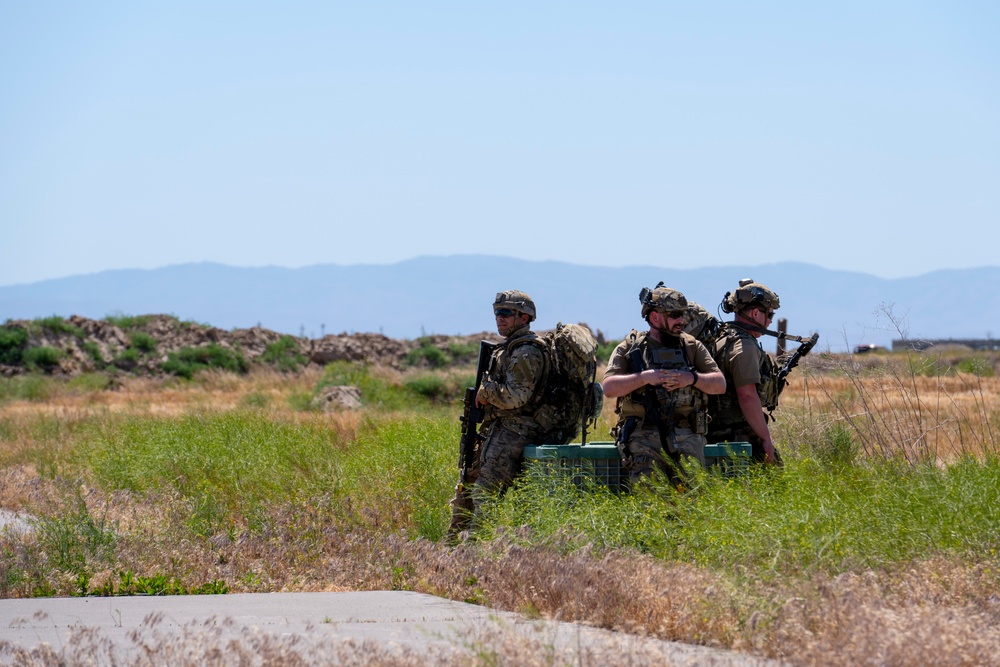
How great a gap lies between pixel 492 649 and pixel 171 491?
6068 millimetres

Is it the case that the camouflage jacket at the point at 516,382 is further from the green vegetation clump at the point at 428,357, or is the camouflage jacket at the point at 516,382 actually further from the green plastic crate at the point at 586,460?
the green vegetation clump at the point at 428,357

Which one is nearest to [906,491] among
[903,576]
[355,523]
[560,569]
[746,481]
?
[746,481]

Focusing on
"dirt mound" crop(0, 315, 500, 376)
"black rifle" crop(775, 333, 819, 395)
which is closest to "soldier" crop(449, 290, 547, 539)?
→ "black rifle" crop(775, 333, 819, 395)

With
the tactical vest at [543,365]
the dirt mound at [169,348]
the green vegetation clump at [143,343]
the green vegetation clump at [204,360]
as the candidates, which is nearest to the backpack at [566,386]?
the tactical vest at [543,365]

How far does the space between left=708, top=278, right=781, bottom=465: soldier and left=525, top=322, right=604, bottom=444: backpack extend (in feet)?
2.63

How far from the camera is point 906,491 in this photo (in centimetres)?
682

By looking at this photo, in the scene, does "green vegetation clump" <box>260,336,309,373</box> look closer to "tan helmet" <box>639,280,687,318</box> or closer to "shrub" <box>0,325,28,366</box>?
"shrub" <box>0,325,28,366</box>

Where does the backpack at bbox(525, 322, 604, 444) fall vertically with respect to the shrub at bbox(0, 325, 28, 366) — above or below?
Result: above

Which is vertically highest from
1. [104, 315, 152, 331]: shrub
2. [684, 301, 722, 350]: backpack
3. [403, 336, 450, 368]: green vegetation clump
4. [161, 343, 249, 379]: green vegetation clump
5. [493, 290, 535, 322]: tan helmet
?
[493, 290, 535, 322]: tan helmet

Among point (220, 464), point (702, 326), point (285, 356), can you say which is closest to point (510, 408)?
point (702, 326)

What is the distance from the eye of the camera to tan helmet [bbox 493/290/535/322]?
8211 millimetres

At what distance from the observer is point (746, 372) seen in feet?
26.0

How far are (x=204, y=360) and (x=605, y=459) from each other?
32765 millimetres

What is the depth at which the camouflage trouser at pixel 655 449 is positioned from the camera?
24.7 ft
